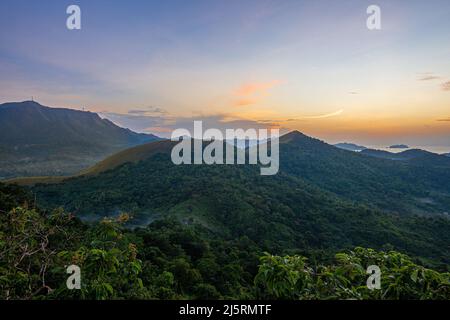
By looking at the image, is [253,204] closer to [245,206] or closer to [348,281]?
[245,206]

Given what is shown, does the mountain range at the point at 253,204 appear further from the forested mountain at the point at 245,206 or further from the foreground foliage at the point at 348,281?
the foreground foliage at the point at 348,281

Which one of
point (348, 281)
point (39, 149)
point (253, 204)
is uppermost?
point (39, 149)

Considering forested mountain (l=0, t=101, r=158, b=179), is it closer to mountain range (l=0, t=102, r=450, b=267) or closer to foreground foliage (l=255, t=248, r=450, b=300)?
mountain range (l=0, t=102, r=450, b=267)

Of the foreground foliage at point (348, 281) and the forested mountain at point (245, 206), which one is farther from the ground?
the foreground foliage at point (348, 281)

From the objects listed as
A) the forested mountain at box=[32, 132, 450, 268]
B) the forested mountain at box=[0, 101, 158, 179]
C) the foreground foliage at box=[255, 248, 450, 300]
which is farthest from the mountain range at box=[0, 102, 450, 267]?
the foreground foliage at box=[255, 248, 450, 300]

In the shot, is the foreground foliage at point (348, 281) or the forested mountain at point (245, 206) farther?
the forested mountain at point (245, 206)

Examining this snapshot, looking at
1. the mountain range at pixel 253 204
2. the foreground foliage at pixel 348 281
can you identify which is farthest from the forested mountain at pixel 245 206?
the foreground foliage at pixel 348 281

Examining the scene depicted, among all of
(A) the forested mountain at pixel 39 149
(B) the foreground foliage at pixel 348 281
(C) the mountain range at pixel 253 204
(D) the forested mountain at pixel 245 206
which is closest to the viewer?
(B) the foreground foliage at pixel 348 281

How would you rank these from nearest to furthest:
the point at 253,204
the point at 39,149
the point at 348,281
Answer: the point at 348,281
the point at 253,204
the point at 39,149

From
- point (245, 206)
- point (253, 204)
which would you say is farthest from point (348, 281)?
point (253, 204)
